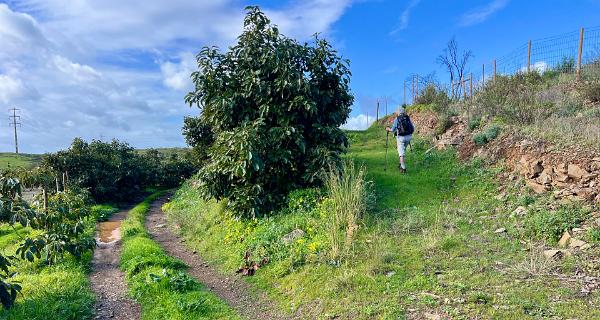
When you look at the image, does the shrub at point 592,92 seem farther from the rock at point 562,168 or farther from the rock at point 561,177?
the rock at point 561,177

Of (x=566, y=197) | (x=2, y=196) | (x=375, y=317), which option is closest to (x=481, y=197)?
(x=566, y=197)

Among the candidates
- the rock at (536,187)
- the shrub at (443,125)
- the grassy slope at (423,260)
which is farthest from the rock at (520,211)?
the shrub at (443,125)

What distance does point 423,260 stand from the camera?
6.31 meters

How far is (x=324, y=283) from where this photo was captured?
243 inches

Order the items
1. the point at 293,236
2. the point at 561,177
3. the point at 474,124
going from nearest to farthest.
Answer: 1. the point at 293,236
2. the point at 561,177
3. the point at 474,124

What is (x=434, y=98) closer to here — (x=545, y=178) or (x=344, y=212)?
(x=545, y=178)

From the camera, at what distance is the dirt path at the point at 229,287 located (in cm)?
626

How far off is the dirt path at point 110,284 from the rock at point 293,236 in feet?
9.15

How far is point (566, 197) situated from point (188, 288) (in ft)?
23.1

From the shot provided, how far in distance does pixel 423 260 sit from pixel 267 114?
5.11 meters

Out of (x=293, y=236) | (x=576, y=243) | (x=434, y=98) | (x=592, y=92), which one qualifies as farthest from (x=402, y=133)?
(x=434, y=98)

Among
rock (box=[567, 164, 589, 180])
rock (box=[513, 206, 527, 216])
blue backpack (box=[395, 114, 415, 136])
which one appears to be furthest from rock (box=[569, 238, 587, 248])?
blue backpack (box=[395, 114, 415, 136])

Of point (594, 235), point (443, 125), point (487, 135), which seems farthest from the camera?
point (443, 125)

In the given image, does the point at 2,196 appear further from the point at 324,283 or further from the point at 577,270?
the point at 577,270
